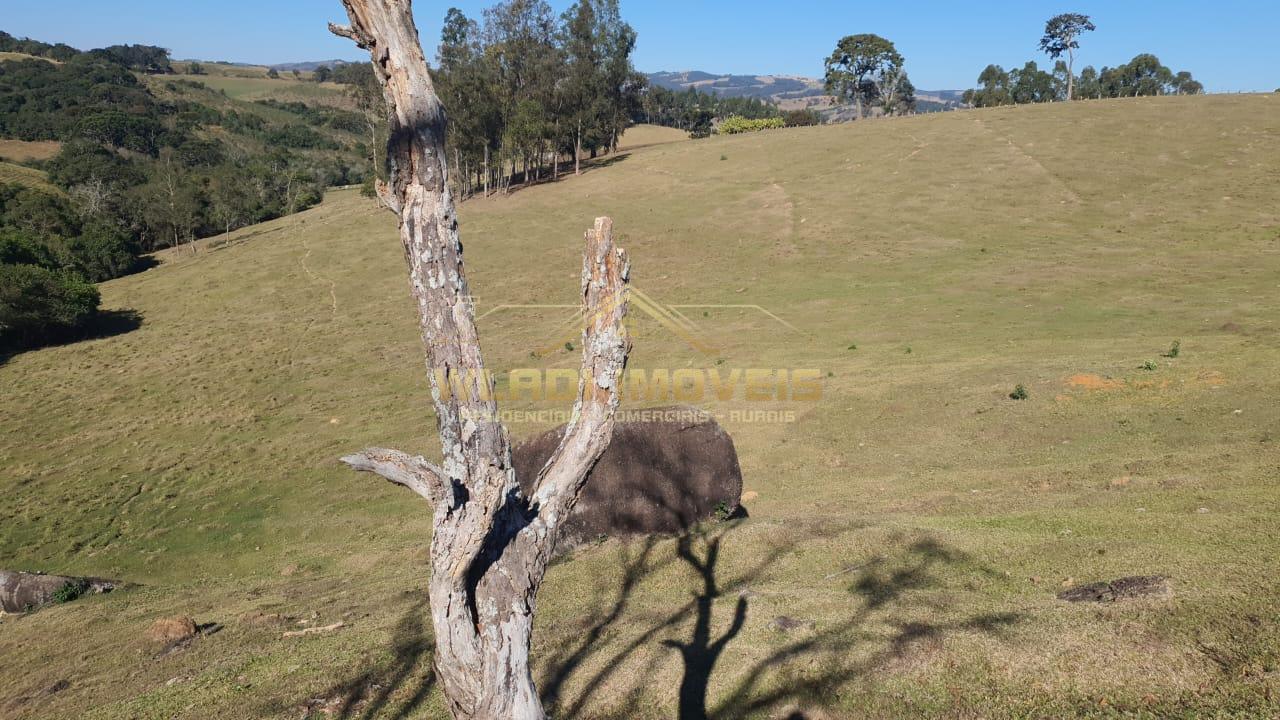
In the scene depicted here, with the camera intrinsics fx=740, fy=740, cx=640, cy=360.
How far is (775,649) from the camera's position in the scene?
8.67 meters

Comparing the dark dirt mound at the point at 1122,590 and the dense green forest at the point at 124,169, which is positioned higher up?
the dense green forest at the point at 124,169

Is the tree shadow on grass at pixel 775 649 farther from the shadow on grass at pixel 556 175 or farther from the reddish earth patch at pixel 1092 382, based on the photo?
the shadow on grass at pixel 556 175

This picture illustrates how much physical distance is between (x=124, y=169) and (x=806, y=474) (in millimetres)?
96557

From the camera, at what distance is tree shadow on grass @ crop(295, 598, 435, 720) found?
27.5 ft

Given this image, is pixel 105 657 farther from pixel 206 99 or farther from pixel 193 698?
pixel 206 99

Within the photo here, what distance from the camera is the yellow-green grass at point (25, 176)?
77806mm

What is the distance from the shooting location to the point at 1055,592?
357 inches

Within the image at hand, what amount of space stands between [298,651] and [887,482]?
11.4 m

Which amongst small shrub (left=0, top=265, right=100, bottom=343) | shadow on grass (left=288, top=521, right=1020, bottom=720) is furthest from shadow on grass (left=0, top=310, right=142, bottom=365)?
shadow on grass (left=288, top=521, right=1020, bottom=720)

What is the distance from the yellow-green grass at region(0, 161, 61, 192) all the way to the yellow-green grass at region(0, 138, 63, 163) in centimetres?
1216

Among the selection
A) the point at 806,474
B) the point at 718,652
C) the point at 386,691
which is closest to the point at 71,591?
the point at 386,691

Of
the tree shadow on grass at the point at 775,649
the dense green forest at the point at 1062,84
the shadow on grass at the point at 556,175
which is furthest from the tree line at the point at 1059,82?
the tree shadow on grass at the point at 775,649

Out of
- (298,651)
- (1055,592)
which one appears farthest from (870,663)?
(298,651)

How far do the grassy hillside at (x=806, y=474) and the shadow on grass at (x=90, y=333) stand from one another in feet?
6.05
